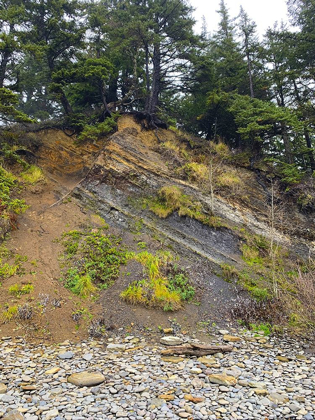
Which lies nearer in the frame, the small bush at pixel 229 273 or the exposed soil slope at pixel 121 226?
the exposed soil slope at pixel 121 226

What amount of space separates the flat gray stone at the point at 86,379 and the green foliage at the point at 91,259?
308 centimetres

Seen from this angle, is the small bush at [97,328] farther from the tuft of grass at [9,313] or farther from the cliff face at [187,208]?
the tuft of grass at [9,313]

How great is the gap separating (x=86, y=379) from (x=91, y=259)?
4688mm

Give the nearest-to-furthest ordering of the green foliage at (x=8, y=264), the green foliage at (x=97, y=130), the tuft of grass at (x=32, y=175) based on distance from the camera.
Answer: the green foliage at (x=8, y=264) → the tuft of grass at (x=32, y=175) → the green foliage at (x=97, y=130)

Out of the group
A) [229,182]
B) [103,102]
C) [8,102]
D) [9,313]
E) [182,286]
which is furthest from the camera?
[103,102]

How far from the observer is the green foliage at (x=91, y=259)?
849 centimetres

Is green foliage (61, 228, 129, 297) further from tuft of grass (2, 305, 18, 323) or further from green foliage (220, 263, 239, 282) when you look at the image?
green foliage (220, 263, 239, 282)

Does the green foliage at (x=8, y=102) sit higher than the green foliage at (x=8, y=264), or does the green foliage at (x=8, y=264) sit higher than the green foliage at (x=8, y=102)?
the green foliage at (x=8, y=102)

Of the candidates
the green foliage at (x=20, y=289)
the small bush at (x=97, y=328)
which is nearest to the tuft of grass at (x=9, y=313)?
the green foliage at (x=20, y=289)

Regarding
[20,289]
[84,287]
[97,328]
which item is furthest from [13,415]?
[84,287]

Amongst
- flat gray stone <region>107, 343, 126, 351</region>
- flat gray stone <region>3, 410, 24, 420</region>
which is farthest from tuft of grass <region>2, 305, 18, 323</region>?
flat gray stone <region>3, 410, 24, 420</region>

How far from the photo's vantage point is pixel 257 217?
1273cm

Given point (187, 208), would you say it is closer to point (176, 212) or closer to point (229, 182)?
point (176, 212)

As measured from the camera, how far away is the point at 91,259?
9.40m
